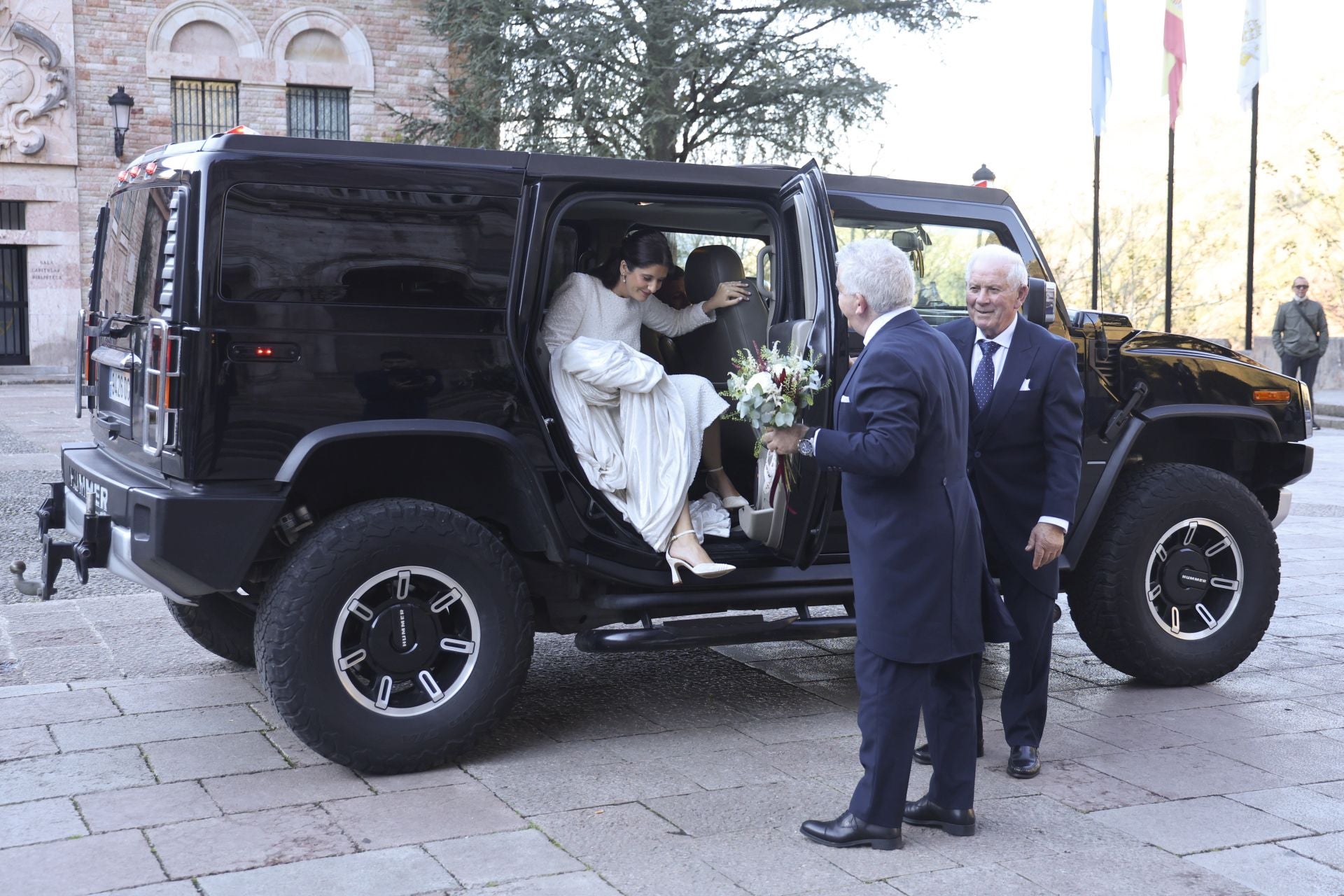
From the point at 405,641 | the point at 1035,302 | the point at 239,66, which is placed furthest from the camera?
the point at 239,66

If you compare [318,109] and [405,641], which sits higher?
[318,109]

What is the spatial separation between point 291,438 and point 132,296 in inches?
43.2

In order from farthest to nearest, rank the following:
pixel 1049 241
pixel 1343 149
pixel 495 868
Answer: pixel 1049 241
pixel 1343 149
pixel 495 868

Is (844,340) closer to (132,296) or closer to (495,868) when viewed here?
(495,868)

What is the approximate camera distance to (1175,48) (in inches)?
956

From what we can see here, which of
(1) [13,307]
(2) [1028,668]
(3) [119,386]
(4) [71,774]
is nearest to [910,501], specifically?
(2) [1028,668]

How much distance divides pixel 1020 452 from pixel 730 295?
144 cm

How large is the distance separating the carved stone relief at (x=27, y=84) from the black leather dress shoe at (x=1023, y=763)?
2600 centimetres

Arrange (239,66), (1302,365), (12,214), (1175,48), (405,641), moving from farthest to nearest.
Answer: (239,66) → (12,214) → (1175,48) → (1302,365) → (405,641)

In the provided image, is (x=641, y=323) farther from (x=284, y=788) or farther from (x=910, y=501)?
(x=284, y=788)

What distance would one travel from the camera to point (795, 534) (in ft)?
16.5

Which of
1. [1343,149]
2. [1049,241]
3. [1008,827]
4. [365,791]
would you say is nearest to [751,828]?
[1008,827]

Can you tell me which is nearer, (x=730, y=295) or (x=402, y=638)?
(x=402, y=638)

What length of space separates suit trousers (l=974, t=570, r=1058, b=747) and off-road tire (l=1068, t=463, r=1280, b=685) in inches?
38.9
